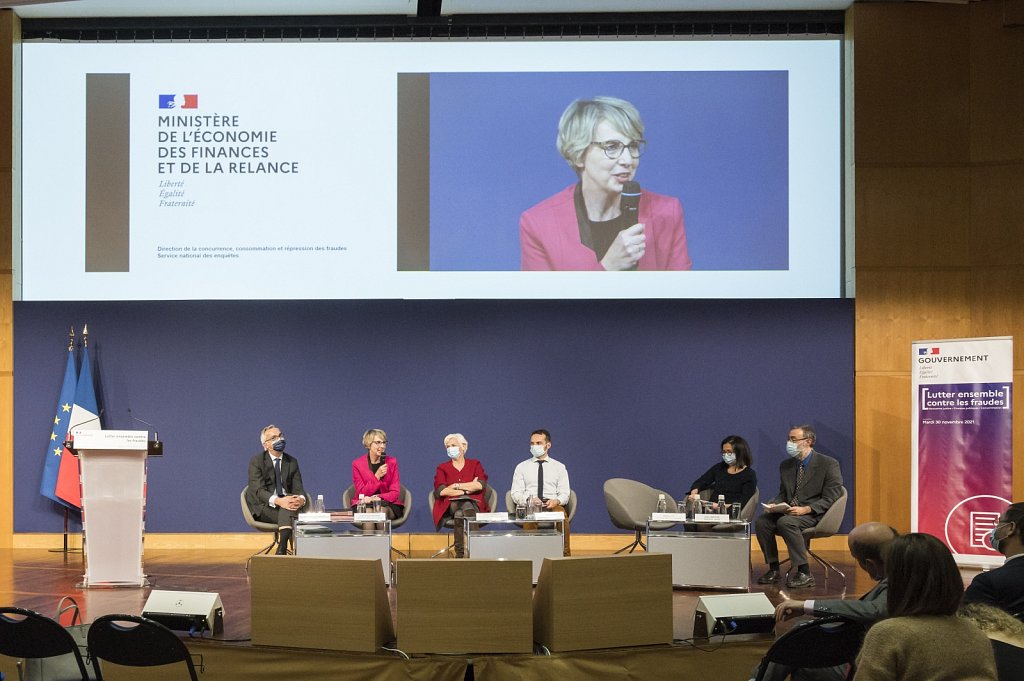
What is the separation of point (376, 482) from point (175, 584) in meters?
1.59

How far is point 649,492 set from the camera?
845cm

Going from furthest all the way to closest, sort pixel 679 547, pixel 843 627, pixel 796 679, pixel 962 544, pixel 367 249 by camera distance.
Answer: pixel 367 249
pixel 962 544
pixel 679 547
pixel 796 679
pixel 843 627

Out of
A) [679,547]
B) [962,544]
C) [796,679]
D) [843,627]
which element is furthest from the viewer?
[962,544]

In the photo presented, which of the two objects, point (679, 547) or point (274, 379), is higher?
point (274, 379)

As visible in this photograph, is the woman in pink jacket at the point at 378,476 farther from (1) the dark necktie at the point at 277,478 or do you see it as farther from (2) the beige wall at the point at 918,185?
(2) the beige wall at the point at 918,185

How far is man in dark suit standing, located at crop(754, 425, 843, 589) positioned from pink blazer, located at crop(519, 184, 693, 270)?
2.12m

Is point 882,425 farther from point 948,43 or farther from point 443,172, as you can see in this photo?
point 443,172

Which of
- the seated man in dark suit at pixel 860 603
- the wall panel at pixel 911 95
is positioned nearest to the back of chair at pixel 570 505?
the wall panel at pixel 911 95

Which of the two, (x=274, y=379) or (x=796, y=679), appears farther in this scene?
(x=274, y=379)

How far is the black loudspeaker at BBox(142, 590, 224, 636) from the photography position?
4359 millimetres

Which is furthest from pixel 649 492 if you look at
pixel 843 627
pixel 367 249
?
pixel 843 627

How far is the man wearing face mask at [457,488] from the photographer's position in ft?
25.9

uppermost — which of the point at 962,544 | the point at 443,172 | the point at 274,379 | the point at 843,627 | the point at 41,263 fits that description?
the point at 443,172

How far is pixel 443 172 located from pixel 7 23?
3941mm
